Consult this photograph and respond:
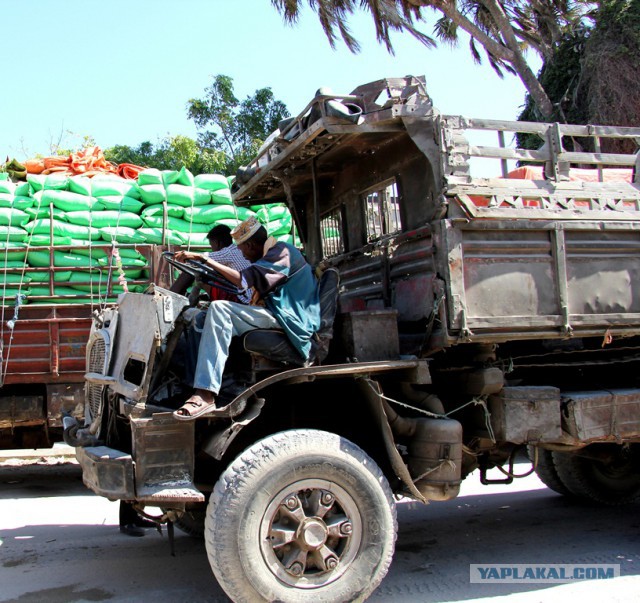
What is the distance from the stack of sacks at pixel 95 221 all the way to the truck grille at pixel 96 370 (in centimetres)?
237

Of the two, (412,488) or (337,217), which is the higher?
(337,217)

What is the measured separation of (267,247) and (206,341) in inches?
35.5

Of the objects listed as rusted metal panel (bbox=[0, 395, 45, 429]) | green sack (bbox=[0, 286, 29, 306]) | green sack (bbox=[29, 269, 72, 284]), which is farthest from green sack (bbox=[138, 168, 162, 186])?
rusted metal panel (bbox=[0, 395, 45, 429])

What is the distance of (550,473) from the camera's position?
6125 millimetres

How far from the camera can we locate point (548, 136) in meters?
4.32

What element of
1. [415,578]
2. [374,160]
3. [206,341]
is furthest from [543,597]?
[374,160]

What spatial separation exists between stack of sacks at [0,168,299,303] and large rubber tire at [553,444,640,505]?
3.67m

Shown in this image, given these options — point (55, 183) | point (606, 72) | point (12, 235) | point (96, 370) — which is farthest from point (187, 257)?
point (606, 72)

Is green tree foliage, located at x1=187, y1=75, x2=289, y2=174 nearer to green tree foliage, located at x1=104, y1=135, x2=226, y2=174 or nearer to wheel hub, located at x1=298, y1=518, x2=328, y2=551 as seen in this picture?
green tree foliage, located at x1=104, y1=135, x2=226, y2=174

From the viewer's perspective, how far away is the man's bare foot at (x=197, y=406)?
336cm

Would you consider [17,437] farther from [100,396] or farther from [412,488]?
[412,488]

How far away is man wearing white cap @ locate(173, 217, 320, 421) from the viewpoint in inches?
138

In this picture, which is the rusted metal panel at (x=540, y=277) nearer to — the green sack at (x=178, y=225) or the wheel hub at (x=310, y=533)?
the wheel hub at (x=310, y=533)

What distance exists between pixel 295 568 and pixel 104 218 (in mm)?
4681
